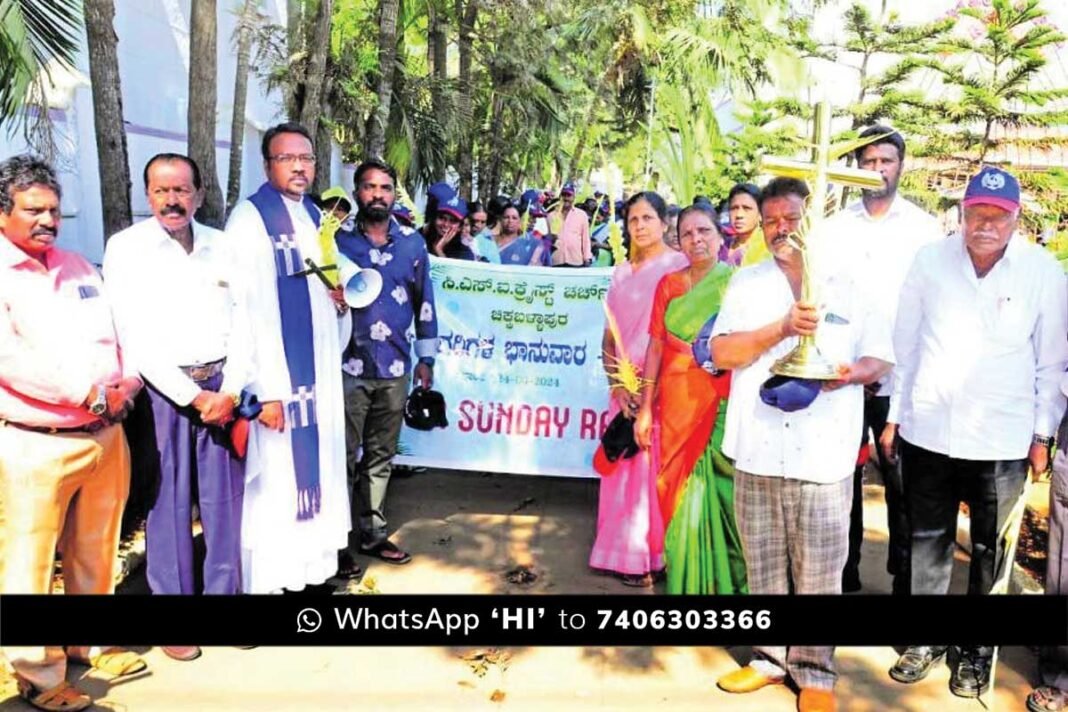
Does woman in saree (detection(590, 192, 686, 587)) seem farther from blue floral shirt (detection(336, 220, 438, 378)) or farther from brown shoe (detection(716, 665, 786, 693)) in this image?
blue floral shirt (detection(336, 220, 438, 378))

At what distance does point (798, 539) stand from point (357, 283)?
2049mm

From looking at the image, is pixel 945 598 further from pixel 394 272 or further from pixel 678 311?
pixel 394 272

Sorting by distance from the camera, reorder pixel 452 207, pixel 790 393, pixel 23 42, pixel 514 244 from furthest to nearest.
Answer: pixel 514 244
pixel 452 207
pixel 23 42
pixel 790 393

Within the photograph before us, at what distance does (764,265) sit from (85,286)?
2.34 metres

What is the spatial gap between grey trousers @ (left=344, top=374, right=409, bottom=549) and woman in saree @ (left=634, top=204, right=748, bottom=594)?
1257mm

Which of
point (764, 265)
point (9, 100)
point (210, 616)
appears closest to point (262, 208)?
point (210, 616)

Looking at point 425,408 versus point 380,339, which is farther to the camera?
point 425,408

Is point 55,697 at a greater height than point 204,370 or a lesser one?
lesser

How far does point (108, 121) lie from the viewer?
172 inches

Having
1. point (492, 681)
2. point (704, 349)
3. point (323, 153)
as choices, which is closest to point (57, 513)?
point (492, 681)

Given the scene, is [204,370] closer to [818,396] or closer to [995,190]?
[818,396]

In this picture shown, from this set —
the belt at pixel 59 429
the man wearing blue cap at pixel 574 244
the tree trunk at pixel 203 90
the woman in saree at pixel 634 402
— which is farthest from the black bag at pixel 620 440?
the man wearing blue cap at pixel 574 244

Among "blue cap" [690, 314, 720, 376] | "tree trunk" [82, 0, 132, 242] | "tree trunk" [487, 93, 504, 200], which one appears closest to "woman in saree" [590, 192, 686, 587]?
"blue cap" [690, 314, 720, 376]

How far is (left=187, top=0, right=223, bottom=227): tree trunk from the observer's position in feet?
17.4
